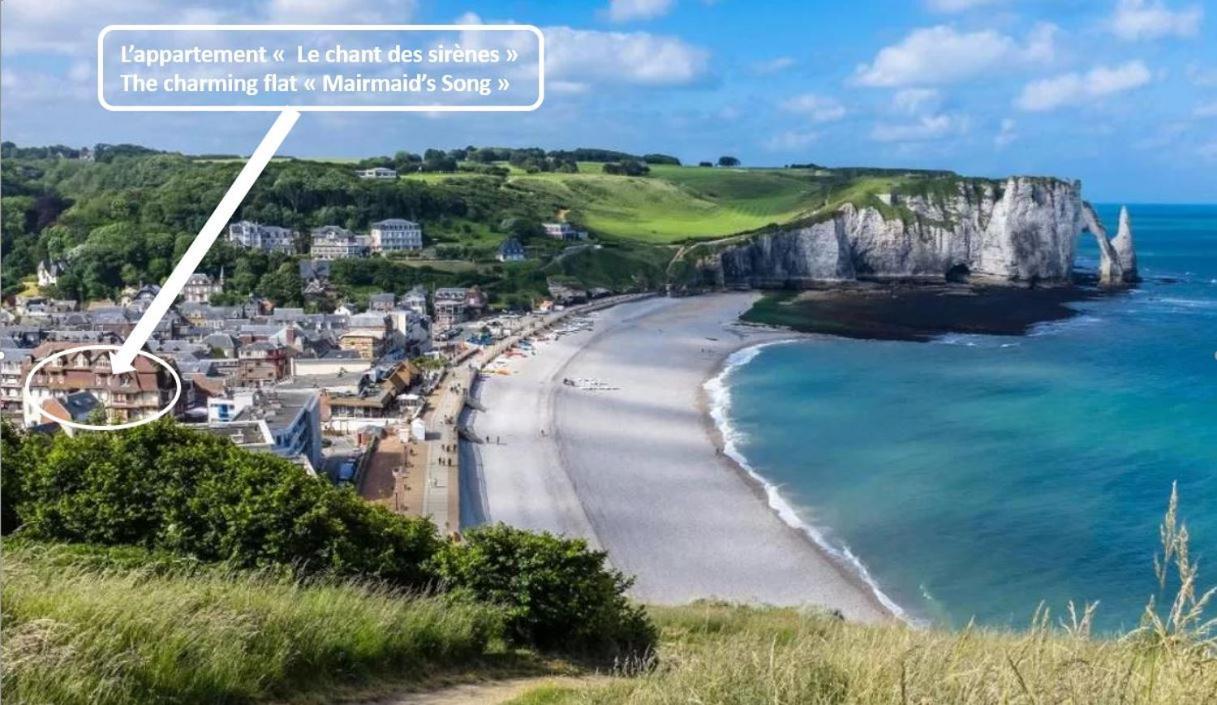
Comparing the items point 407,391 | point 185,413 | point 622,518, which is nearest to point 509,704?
point 622,518

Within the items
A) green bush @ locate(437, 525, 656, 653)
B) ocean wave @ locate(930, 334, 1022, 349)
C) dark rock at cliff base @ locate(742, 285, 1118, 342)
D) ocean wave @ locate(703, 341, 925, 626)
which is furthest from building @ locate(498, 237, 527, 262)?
green bush @ locate(437, 525, 656, 653)

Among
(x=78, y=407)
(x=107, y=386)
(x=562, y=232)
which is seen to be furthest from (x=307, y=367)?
(x=562, y=232)

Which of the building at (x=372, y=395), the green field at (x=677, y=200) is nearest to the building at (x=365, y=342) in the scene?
the building at (x=372, y=395)

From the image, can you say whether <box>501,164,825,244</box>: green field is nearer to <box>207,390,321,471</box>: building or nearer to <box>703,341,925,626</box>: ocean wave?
<box>703,341,925,626</box>: ocean wave

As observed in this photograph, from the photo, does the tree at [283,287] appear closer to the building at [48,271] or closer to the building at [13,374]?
the building at [48,271]

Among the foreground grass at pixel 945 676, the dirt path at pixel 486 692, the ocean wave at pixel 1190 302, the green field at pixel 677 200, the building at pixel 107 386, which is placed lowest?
the dirt path at pixel 486 692

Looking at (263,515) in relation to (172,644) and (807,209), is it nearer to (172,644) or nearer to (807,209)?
(172,644)

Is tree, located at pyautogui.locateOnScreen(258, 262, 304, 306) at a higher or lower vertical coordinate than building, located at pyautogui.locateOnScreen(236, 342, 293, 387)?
higher
